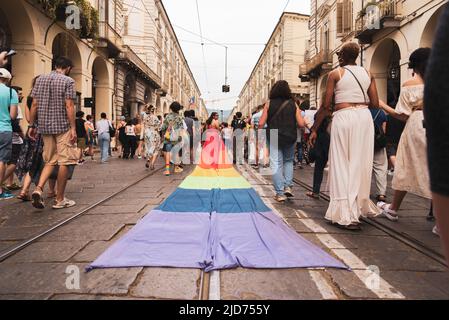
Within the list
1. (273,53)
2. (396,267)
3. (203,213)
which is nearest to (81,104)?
(203,213)

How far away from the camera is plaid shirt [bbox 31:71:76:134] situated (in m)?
4.43

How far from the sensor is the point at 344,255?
2688mm

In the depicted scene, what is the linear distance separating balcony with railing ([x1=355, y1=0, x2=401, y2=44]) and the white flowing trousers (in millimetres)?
13123

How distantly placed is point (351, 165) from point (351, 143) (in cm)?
22

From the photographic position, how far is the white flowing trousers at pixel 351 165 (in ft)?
11.6

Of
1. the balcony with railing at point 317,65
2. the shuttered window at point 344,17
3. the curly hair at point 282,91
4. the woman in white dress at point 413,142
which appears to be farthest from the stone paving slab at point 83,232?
the balcony with railing at point 317,65

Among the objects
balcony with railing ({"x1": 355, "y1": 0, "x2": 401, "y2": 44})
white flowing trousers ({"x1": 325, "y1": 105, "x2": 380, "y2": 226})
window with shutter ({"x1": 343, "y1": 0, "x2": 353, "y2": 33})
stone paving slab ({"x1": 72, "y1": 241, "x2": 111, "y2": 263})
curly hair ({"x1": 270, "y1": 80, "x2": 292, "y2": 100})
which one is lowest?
stone paving slab ({"x1": 72, "y1": 241, "x2": 111, "y2": 263})

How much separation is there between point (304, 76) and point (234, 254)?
26.0 meters

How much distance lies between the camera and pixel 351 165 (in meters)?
3.59

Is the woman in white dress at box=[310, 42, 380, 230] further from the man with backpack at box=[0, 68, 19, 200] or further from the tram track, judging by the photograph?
the man with backpack at box=[0, 68, 19, 200]

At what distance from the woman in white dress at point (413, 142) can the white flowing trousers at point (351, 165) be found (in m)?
0.42

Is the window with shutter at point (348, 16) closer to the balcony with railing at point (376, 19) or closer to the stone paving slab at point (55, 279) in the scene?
the balcony with railing at point (376, 19)

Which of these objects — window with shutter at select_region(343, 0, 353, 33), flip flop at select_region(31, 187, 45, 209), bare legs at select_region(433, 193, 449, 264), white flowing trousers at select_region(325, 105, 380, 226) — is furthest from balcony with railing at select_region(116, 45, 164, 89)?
bare legs at select_region(433, 193, 449, 264)
